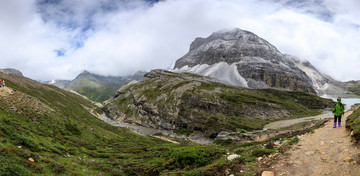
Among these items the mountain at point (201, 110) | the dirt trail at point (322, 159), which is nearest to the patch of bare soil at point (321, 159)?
the dirt trail at point (322, 159)

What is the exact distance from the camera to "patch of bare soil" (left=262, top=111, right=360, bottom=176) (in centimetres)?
1085

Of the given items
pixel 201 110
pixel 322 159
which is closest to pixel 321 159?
pixel 322 159

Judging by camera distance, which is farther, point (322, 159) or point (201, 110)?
point (201, 110)

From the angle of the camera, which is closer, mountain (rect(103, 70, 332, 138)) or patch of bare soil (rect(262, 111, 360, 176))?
patch of bare soil (rect(262, 111, 360, 176))

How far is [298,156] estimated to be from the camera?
43.4ft

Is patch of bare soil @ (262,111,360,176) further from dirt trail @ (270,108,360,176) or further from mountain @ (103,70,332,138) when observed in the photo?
mountain @ (103,70,332,138)

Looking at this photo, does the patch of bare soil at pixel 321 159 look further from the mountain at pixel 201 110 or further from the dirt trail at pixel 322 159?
the mountain at pixel 201 110

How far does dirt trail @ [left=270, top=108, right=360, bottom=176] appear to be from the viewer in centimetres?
1083

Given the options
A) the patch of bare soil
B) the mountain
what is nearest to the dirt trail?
the patch of bare soil

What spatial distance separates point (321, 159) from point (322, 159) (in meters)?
0.06

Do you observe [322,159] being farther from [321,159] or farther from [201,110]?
[201,110]

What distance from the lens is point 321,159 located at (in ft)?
40.4

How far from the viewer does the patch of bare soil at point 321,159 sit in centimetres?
1085

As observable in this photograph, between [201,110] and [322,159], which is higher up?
[322,159]
